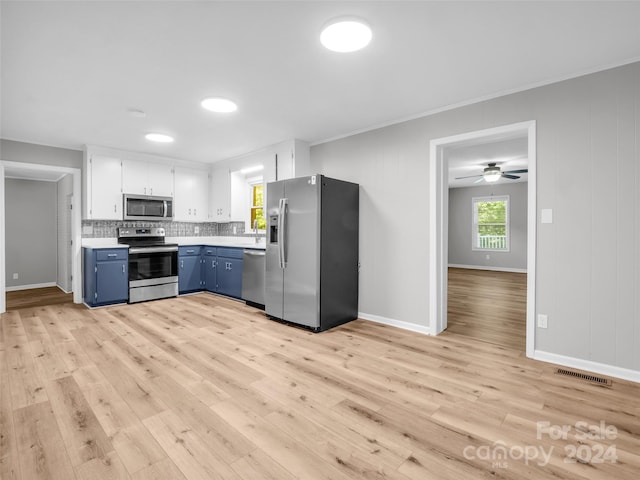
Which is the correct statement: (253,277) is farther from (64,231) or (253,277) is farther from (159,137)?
(64,231)

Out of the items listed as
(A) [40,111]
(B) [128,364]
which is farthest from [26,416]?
(A) [40,111]

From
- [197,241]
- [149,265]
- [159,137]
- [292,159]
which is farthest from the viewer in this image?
[197,241]

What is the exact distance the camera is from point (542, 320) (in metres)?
2.82

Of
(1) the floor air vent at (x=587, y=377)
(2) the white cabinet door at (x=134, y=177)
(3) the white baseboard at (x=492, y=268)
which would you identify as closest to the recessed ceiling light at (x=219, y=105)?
(2) the white cabinet door at (x=134, y=177)

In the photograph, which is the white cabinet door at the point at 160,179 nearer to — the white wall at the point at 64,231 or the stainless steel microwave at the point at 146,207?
the stainless steel microwave at the point at 146,207

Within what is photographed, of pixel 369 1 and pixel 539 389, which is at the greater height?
pixel 369 1

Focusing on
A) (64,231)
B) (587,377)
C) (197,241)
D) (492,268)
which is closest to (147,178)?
(197,241)

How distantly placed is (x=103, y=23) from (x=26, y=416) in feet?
8.08

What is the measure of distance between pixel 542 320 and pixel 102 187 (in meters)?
5.93

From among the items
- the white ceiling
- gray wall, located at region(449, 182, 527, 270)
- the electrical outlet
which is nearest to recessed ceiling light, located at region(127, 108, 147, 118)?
the white ceiling

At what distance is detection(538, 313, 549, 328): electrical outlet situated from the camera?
110 inches

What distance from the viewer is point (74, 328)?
370cm

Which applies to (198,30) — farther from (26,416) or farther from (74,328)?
(74,328)

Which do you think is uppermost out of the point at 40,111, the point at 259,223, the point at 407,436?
the point at 40,111
